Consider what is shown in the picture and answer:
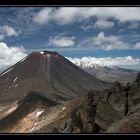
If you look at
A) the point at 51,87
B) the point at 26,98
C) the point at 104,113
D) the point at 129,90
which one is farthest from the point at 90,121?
the point at 51,87

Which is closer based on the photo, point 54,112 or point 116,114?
point 116,114

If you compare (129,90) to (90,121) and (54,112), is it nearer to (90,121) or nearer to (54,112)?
(90,121)
